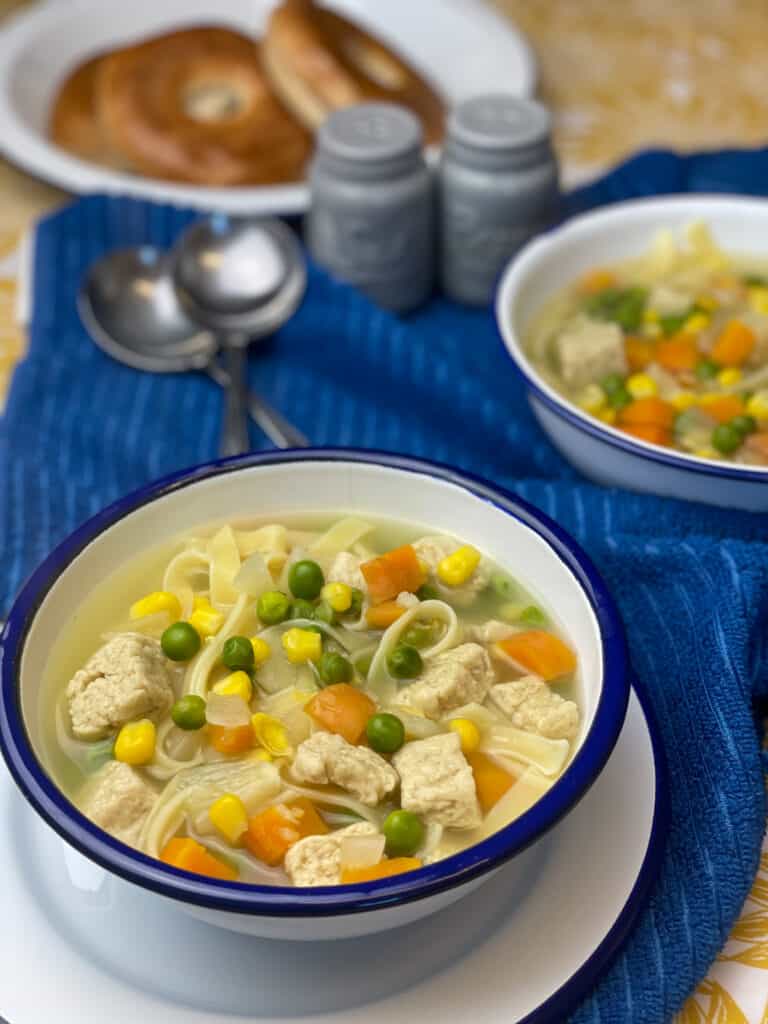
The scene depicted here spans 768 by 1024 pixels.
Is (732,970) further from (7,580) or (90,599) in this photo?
(7,580)

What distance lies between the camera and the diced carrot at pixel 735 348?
3576 mm

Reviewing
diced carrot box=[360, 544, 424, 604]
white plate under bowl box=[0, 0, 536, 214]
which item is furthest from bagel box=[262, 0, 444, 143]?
diced carrot box=[360, 544, 424, 604]

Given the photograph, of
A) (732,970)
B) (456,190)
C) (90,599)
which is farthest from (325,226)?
(732,970)

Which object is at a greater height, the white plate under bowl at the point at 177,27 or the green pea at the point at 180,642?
the green pea at the point at 180,642

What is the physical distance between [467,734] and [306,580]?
47 cm

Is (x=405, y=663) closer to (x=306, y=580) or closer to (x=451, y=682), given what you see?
(x=451, y=682)

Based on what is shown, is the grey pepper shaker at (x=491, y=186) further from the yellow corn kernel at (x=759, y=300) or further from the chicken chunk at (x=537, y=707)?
the chicken chunk at (x=537, y=707)

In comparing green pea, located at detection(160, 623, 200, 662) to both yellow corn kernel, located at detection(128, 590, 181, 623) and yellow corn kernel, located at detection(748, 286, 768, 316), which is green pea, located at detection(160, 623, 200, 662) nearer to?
yellow corn kernel, located at detection(128, 590, 181, 623)

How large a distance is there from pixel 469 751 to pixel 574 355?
4.94 feet

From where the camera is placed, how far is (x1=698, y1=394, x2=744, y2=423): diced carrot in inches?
132

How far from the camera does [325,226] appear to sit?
4.03 m

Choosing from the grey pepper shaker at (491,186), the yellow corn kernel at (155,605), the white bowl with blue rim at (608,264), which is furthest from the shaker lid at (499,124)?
the yellow corn kernel at (155,605)

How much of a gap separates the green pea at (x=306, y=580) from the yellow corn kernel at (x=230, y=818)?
1.75 feet

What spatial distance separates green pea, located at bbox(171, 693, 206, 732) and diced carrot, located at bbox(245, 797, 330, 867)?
0.22 m
